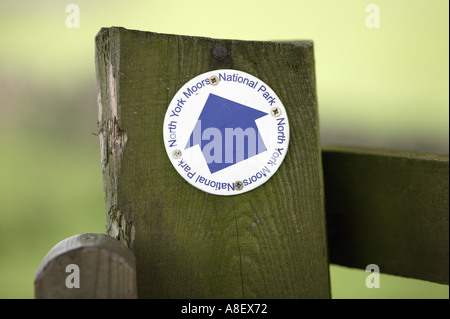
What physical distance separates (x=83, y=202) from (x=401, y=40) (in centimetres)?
205

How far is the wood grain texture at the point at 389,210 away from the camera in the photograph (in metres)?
1.73

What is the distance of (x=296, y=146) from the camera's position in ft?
4.77

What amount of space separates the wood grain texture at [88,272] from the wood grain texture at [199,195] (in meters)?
0.23

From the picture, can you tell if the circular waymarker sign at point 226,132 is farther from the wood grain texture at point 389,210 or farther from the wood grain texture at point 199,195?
the wood grain texture at point 389,210

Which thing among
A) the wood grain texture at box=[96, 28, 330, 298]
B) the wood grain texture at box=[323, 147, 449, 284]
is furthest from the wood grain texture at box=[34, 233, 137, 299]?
the wood grain texture at box=[323, 147, 449, 284]

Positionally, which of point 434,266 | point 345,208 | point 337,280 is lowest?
point 337,280

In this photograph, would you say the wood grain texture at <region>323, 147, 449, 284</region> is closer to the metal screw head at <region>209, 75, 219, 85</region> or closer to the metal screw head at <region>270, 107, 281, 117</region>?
the metal screw head at <region>270, 107, 281, 117</region>

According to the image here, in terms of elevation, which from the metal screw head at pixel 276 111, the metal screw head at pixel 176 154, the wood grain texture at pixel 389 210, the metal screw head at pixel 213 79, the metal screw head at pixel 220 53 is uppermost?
the metal screw head at pixel 220 53

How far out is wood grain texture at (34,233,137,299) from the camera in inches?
44.4

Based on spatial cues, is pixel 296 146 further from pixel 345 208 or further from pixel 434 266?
pixel 434 266

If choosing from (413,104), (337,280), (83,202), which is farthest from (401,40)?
(83,202)

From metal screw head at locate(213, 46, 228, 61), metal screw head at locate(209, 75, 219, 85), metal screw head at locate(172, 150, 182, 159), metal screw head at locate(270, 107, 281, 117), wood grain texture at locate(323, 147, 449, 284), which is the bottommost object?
wood grain texture at locate(323, 147, 449, 284)

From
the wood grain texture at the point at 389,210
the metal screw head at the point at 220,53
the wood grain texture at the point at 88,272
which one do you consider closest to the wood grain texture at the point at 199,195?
the metal screw head at the point at 220,53

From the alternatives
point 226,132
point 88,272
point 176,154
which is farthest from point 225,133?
point 88,272
